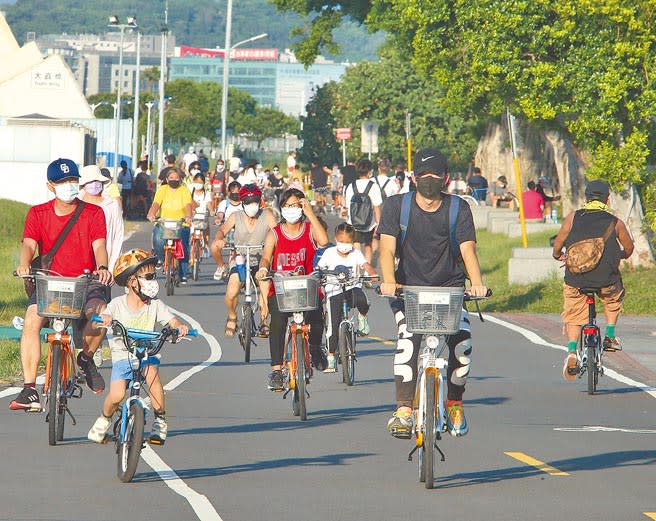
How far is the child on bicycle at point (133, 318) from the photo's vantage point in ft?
33.4

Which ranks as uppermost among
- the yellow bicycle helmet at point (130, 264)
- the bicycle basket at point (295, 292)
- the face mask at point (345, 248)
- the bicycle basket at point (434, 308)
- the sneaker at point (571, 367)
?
the yellow bicycle helmet at point (130, 264)

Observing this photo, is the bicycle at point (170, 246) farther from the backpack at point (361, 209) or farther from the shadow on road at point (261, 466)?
the shadow on road at point (261, 466)

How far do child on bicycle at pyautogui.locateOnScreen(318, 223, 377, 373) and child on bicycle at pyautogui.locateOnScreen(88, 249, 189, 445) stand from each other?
5608mm

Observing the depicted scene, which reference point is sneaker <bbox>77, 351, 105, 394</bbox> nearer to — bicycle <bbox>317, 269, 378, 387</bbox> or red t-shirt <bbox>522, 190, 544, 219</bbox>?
bicycle <bbox>317, 269, 378, 387</bbox>

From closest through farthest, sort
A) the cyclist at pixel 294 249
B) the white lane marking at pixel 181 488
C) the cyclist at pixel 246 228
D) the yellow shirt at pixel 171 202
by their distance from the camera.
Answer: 1. the white lane marking at pixel 181 488
2. the cyclist at pixel 294 249
3. the cyclist at pixel 246 228
4. the yellow shirt at pixel 171 202

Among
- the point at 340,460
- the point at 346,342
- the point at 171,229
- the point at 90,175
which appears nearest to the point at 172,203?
the point at 171,229

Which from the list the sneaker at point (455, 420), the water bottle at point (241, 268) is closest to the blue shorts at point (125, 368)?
the sneaker at point (455, 420)

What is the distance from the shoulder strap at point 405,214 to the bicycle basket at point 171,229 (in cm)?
1693

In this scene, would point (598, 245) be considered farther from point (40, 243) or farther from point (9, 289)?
point (9, 289)

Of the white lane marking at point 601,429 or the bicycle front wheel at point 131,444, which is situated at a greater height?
the bicycle front wheel at point 131,444

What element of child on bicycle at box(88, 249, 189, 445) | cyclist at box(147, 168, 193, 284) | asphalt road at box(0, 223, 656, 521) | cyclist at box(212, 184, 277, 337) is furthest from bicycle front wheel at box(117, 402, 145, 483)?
cyclist at box(147, 168, 193, 284)

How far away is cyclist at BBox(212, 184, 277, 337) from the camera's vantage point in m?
19.0

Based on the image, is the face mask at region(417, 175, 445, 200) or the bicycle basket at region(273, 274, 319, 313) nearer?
the face mask at region(417, 175, 445, 200)

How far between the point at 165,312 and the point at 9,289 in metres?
17.8
